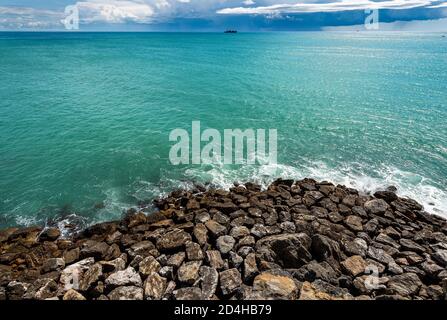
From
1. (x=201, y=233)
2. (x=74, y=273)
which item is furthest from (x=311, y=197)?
(x=74, y=273)

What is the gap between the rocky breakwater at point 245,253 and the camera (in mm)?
9688

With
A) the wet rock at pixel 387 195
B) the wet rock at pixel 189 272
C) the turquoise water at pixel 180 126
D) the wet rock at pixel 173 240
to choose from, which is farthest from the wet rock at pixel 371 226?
the wet rock at pixel 173 240

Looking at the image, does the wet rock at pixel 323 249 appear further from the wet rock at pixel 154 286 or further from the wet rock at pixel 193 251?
the wet rock at pixel 154 286

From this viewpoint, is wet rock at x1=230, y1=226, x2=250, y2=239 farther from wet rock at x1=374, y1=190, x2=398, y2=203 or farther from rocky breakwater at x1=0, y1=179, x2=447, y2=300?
wet rock at x1=374, y1=190, x2=398, y2=203

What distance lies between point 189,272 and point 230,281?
5.42 feet

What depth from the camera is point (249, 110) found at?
33625mm

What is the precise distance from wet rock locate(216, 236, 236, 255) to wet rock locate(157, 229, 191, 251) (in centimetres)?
145

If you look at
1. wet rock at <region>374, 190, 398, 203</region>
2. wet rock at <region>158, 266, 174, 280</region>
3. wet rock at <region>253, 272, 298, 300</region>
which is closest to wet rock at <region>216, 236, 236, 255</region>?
wet rock at <region>253, 272, 298, 300</region>

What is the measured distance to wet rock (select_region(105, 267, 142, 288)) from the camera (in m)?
9.77

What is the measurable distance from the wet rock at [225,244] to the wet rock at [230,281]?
4.29ft

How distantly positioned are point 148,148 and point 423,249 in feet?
66.6

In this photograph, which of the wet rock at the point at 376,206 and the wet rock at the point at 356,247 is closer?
the wet rock at the point at 356,247
